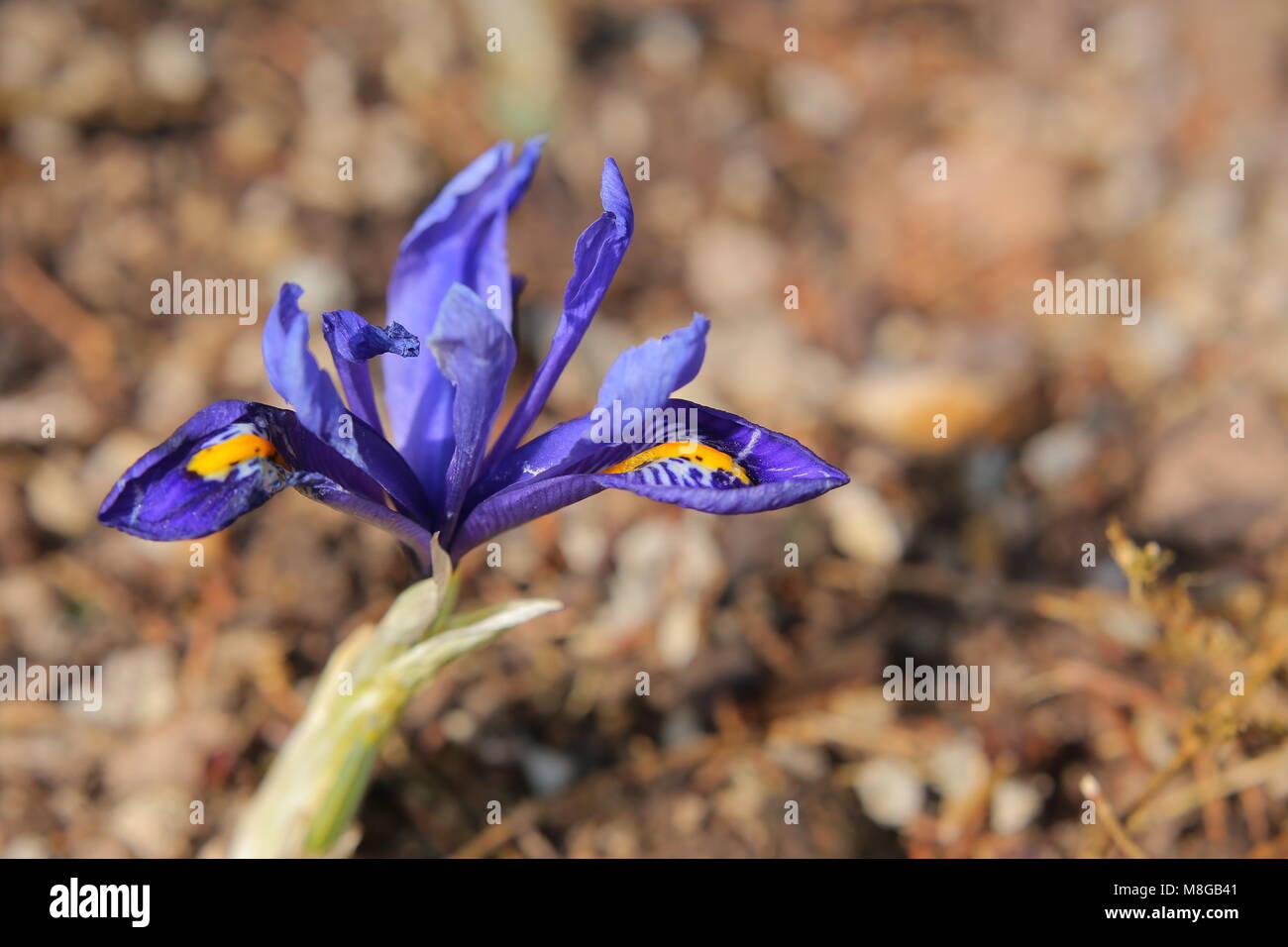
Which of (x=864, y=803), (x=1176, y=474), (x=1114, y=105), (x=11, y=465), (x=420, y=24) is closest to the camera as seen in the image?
(x=864, y=803)

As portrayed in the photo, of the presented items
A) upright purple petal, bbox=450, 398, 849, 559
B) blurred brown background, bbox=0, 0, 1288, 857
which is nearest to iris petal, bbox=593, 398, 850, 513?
upright purple petal, bbox=450, 398, 849, 559

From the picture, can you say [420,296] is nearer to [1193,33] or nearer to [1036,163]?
[1036,163]

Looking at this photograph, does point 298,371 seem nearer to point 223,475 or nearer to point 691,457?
point 223,475

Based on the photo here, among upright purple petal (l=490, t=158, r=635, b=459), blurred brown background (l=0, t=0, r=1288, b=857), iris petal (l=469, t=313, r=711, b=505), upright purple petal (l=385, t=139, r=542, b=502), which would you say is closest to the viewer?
iris petal (l=469, t=313, r=711, b=505)

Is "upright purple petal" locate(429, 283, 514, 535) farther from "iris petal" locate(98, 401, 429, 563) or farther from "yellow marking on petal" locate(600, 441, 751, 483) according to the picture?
"yellow marking on petal" locate(600, 441, 751, 483)

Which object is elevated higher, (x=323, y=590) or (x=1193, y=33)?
(x=1193, y=33)

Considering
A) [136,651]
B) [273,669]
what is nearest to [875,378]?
[273,669]

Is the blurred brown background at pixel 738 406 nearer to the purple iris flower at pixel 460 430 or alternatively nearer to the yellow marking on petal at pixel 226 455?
the purple iris flower at pixel 460 430

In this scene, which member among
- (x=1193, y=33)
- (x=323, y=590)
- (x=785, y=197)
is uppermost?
(x=1193, y=33)
